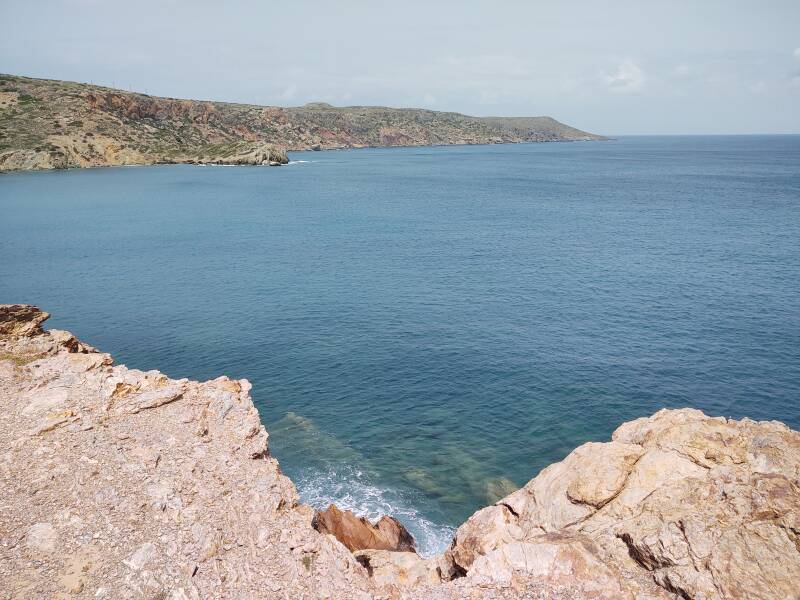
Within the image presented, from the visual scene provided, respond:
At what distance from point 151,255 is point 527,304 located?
5878cm

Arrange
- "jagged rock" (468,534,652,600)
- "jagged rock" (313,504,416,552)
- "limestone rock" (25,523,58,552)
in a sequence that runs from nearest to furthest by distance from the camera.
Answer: "jagged rock" (468,534,652,600) < "limestone rock" (25,523,58,552) < "jagged rock" (313,504,416,552)

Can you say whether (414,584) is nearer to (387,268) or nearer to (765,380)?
(765,380)

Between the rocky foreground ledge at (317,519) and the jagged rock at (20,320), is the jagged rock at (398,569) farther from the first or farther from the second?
the jagged rock at (20,320)

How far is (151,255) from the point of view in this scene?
85188 millimetres

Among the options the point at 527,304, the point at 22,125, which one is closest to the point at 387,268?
the point at 527,304

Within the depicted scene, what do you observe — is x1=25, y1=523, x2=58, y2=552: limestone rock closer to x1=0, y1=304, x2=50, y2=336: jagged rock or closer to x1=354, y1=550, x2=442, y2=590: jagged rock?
x1=354, y1=550, x2=442, y2=590: jagged rock

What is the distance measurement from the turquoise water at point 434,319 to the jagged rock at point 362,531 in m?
2.28

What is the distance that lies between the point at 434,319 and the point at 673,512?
1592 inches

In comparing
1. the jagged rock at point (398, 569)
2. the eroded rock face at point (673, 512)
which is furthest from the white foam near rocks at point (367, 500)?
the eroded rock face at point (673, 512)

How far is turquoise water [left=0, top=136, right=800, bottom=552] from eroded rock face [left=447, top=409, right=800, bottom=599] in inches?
389

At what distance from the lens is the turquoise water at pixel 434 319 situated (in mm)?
38219

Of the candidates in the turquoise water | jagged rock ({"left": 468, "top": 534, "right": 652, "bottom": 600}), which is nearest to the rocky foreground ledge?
jagged rock ({"left": 468, "top": 534, "right": 652, "bottom": 600})

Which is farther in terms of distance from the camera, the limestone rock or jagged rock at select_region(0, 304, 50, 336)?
jagged rock at select_region(0, 304, 50, 336)

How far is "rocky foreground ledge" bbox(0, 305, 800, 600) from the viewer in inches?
687
